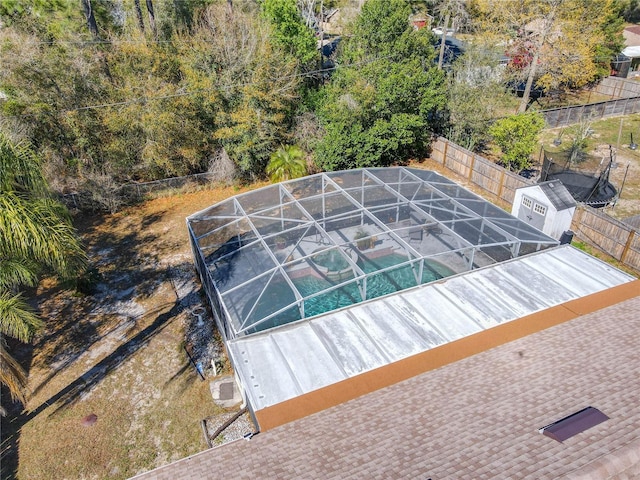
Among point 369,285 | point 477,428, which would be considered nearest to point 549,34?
point 369,285

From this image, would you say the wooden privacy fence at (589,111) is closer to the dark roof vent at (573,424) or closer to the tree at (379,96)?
the tree at (379,96)

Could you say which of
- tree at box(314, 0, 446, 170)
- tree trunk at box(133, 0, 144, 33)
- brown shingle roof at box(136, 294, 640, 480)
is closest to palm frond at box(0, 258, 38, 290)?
brown shingle roof at box(136, 294, 640, 480)

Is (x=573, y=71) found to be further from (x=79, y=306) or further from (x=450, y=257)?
(x=79, y=306)

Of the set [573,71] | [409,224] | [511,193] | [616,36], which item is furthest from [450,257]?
[616,36]

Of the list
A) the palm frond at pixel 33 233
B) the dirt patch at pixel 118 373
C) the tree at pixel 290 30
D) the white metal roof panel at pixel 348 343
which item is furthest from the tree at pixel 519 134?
the palm frond at pixel 33 233

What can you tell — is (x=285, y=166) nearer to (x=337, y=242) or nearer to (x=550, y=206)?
(x=337, y=242)

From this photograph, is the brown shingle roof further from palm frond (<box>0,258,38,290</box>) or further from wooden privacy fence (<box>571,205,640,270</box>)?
wooden privacy fence (<box>571,205,640,270</box>)
